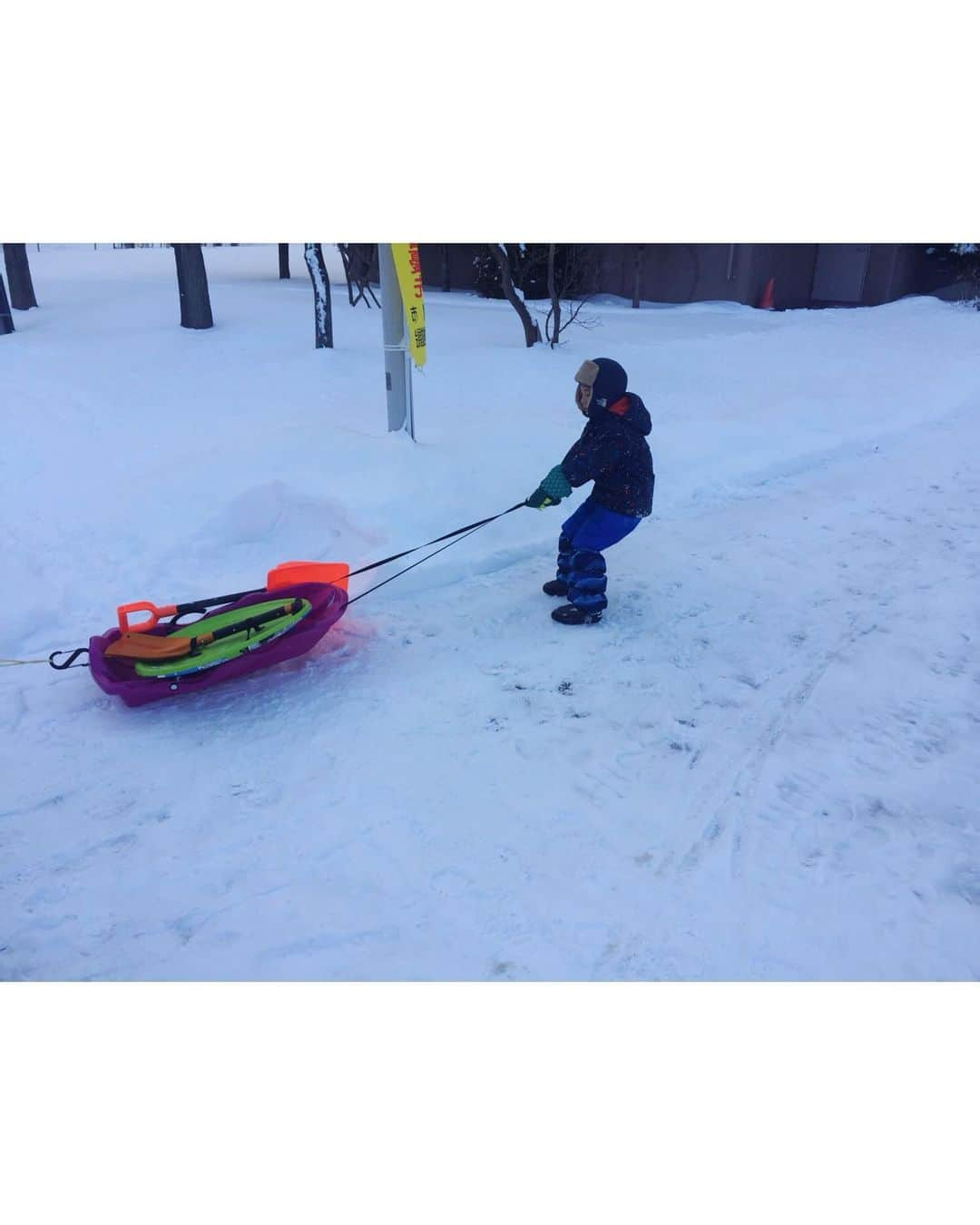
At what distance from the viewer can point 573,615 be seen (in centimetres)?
493

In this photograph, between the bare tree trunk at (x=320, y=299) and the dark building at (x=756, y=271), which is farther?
the dark building at (x=756, y=271)

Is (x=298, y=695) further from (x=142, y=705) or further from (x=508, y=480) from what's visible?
(x=508, y=480)

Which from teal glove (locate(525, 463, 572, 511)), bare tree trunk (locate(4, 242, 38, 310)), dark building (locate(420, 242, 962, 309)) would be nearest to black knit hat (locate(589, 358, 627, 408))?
teal glove (locate(525, 463, 572, 511))

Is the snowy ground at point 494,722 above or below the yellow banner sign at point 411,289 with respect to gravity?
below

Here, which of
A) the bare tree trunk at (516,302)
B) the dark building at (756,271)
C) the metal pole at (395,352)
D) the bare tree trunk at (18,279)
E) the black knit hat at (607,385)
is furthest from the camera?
the dark building at (756,271)

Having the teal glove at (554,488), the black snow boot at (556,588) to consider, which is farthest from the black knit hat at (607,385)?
the black snow boot at (556,588)

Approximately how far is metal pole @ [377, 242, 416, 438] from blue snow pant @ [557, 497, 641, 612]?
2.36 metres

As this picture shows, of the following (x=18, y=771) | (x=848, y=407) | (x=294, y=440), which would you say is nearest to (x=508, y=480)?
(x=294, y=440)

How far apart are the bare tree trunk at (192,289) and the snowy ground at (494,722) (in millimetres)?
4550

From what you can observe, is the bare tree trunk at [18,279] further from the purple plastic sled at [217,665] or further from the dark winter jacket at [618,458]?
the dark winter jacket at [618,458]

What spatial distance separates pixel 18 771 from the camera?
11.8 feet

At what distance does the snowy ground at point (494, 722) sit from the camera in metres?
2.82

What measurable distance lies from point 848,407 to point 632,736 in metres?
7.62

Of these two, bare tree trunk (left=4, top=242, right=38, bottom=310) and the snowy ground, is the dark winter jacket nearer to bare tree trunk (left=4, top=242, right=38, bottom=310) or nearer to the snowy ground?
the snowy ground
